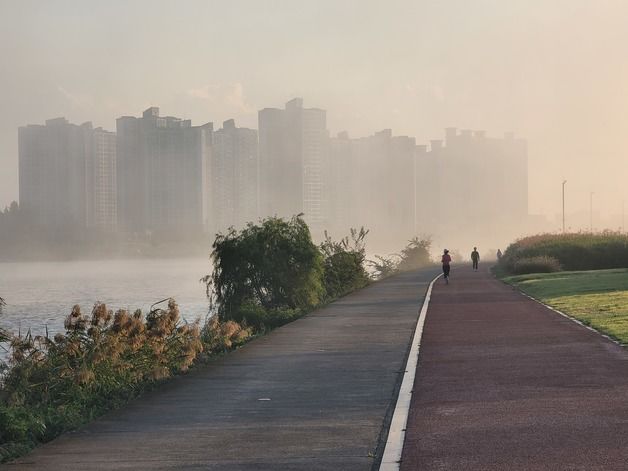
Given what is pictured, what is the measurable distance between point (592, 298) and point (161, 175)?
142 meters

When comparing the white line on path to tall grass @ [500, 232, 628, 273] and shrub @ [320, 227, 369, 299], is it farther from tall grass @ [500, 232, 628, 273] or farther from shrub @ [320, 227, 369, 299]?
tall grass @ [500, 232, 628, 273]

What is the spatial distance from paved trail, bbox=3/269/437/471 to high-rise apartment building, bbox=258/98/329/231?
140375mm

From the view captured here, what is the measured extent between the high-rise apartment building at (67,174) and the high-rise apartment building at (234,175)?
1702 cm

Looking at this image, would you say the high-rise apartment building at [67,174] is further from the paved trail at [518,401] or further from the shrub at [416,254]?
the paved trail at [518,401]

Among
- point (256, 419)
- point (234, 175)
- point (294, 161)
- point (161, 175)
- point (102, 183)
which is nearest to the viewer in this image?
point (256, 419)

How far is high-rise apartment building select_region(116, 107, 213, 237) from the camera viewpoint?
165125 mm

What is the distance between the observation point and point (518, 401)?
1186cm

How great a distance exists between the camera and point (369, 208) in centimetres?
17638

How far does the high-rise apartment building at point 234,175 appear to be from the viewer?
173250mm

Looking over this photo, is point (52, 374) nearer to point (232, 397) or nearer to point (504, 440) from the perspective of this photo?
point (232, 397)

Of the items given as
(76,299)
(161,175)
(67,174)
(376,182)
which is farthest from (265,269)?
(376,182)

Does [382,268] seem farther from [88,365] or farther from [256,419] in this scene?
[256,419]

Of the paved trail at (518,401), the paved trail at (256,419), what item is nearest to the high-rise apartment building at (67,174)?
the paved trail at (518,401)

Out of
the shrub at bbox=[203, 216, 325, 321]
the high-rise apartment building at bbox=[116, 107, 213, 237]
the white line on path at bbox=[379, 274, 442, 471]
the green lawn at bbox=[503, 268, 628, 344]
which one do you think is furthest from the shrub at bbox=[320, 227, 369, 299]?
the high-rise apartment building at bbox=[116, 107, 213, 237]
